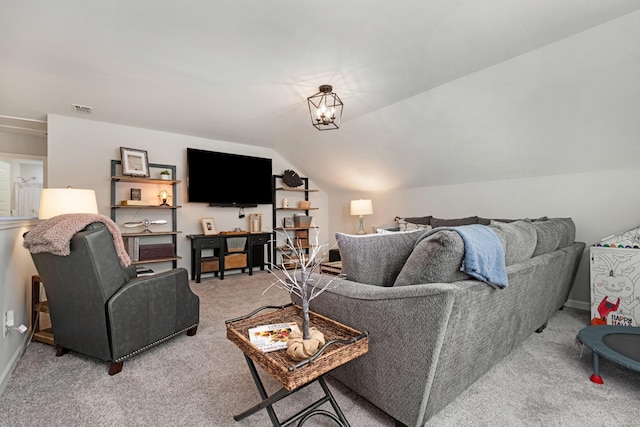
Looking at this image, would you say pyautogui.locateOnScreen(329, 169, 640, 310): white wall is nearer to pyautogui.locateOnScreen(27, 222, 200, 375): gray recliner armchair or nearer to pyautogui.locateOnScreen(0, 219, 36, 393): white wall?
pyautogui.locateOnScreen(27, 222, 200, 375): gray recliner armchair

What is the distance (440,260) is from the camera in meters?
1.24

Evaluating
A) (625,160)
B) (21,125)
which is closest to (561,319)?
(625,160)

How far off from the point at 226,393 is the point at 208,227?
3370mm

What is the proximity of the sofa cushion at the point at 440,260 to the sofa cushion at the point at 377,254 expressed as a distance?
19 cm

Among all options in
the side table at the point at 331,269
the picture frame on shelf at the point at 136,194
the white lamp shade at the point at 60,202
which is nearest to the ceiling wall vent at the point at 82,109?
the picture frame on shelf at the point at 136,194

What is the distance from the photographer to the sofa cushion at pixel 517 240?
166cm

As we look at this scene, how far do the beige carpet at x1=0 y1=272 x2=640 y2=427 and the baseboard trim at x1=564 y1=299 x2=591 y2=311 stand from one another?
1.17 meters

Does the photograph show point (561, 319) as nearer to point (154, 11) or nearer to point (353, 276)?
point (353, 276)

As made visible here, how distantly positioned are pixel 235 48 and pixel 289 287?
1924mm

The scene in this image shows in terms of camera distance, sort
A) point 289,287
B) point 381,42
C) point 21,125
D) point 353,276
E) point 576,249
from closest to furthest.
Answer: point 289,287 < point 353,276 < point 381,42 < point 576,249 < point 21,125

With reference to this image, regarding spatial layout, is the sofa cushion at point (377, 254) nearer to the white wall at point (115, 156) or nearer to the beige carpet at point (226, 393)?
the beige carpet at point (226, 393)

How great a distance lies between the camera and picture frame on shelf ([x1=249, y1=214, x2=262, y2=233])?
16.8 feet

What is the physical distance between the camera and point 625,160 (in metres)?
2.73

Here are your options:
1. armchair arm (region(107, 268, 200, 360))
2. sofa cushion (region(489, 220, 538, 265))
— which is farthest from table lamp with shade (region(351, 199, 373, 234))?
armchair arm (region(107, 268, 200, 360))
